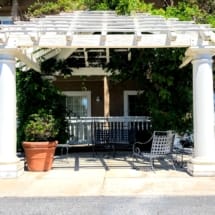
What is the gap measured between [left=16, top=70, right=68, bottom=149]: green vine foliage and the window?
5.58m

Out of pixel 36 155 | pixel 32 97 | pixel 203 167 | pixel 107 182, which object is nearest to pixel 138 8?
pixel 32 97

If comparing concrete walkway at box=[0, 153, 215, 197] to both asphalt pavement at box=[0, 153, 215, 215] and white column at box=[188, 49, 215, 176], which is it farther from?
white column at box=[188, 49, 215, 176]

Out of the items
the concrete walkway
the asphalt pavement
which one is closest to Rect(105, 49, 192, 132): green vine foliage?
the concrete walkway

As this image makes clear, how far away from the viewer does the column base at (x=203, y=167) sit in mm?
9945

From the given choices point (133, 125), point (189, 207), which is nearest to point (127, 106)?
point (133, 125)

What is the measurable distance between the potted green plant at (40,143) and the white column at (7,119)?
Answer: 807 millimetres

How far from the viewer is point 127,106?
65.2 ft

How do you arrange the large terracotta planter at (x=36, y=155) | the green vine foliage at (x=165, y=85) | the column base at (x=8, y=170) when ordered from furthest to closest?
the green vine foliage at (x=165, y=85) < the large terracotta planter at (x=36, y=155) < the column base at (x=8, y=170)

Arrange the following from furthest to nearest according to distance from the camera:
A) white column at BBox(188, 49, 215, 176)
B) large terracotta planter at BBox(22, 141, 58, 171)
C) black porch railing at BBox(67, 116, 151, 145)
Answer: black porch railing at BBox(67, 116, 151, 145), large terracotta planter at BBox(22, 141, 58, 171), white column at BBox(188, 49, 215, 176)

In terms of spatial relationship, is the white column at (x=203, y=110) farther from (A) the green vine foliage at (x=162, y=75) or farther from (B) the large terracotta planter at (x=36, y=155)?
(B) the large terracotta planter at (x=36, y=155)

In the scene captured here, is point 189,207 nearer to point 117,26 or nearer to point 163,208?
point 163,208

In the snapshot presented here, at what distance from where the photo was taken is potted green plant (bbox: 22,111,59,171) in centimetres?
1093

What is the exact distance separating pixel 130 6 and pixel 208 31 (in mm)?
4561

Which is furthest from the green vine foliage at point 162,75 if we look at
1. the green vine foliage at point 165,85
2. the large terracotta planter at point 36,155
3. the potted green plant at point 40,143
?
the large terracotta planter at point 36,155
